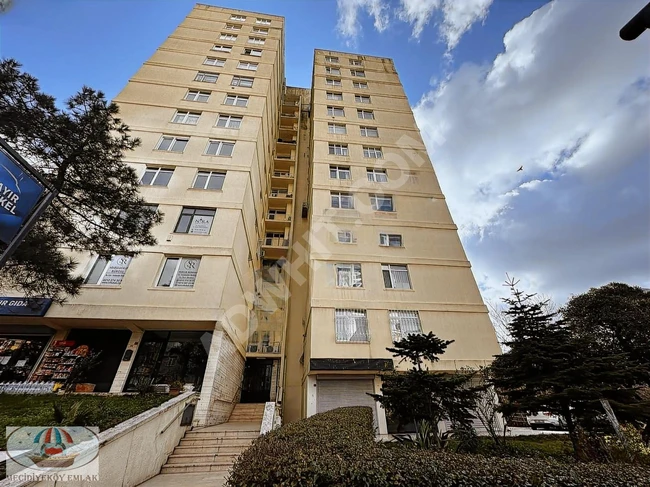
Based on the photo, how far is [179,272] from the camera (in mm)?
11133

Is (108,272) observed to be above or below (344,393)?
above

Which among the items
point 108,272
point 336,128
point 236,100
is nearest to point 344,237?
point 336,128

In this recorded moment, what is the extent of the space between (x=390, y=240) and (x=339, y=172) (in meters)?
5.92

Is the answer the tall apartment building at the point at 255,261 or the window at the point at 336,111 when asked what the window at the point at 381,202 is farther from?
the window at the point at 336,111

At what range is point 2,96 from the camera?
20.0ft

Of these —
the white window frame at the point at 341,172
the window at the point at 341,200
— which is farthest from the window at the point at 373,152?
the window at the point at 341,200

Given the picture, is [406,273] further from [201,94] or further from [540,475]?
[201,94]

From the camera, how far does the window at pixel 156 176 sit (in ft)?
43.5

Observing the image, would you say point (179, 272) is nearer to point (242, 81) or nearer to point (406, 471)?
point (406, 471)

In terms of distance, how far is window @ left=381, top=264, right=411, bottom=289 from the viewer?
13.8m

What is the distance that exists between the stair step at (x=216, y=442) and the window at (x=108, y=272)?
633 centimetres

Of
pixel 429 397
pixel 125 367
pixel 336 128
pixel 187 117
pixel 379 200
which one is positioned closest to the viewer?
pixel 429 397

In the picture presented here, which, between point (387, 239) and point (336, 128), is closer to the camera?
point (387, 239)

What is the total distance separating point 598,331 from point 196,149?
80.2ft
